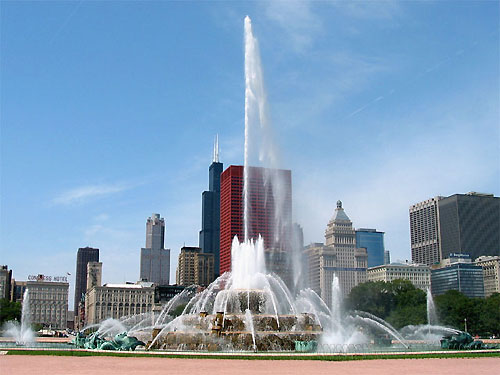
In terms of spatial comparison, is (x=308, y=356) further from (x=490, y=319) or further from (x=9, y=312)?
(x=9, y=312)

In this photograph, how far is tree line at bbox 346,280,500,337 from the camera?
107 m

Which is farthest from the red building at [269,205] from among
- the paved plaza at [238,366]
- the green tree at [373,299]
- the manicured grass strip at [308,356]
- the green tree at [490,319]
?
the green tree at [490,319]

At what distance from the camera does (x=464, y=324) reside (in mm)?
106312

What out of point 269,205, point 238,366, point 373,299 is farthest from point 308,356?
point 269,205

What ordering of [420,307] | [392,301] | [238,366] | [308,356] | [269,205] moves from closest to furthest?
[238,366]
[308,356]
[420,307]
[392,301]
[269,205]

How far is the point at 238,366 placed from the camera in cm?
2833

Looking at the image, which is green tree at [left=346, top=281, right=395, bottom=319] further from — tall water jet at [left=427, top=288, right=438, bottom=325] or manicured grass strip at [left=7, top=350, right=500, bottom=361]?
manicured grass strip at [left=7, top=350, right=500, bottom=361]

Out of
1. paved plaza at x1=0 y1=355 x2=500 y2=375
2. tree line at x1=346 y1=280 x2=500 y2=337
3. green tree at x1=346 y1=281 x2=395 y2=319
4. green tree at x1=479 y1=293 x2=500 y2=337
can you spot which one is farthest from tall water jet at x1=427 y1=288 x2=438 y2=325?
paved plaza at x1=0 y1=355 x2=500 y2=375

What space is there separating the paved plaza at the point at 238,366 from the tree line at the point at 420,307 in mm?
78907

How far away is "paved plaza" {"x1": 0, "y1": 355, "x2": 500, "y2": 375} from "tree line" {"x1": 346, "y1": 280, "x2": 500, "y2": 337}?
259 feet

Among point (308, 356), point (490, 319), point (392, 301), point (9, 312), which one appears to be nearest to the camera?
point (308, 356)

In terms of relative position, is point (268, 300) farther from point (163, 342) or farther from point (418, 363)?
point (418, 363)

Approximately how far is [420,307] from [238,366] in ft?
308

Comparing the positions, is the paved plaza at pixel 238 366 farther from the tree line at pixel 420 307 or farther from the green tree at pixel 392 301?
the green tree at pixel 392 301
